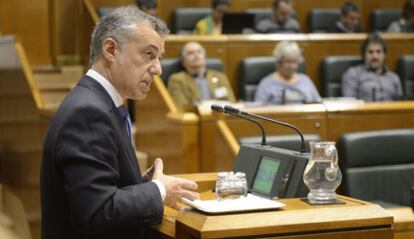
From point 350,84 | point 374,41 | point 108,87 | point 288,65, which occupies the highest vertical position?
point 108,87

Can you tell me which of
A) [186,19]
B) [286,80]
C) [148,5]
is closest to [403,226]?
[286,80]

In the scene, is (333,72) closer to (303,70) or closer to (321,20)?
(303,70)

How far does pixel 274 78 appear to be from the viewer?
4.37 metres

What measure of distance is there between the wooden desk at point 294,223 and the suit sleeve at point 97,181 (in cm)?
7

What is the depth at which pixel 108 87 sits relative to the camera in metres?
1.46

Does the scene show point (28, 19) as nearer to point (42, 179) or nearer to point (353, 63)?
point (353, 63)

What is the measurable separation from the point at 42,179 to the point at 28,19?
3.97 meters

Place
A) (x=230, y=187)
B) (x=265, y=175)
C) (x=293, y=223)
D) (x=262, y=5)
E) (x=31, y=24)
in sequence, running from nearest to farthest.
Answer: (x=293, y=223)
(x=230, y=187)
(x=265, y=175)
(x=31, y=24)
(x=262, y=5)

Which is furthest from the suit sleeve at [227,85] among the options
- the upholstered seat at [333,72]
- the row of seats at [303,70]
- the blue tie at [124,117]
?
the blue tie at [124,117]

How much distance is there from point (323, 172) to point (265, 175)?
0.95 ft

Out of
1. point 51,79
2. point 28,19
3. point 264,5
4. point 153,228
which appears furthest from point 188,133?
point 264,5

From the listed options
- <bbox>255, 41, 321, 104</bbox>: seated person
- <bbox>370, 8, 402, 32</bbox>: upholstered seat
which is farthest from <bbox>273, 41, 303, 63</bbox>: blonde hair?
<bbox>370, 8, 402, 32</bbox>: upholstered seat

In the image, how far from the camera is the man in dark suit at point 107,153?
132cm

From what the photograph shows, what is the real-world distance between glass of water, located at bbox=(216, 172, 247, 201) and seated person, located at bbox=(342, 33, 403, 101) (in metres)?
3.24
